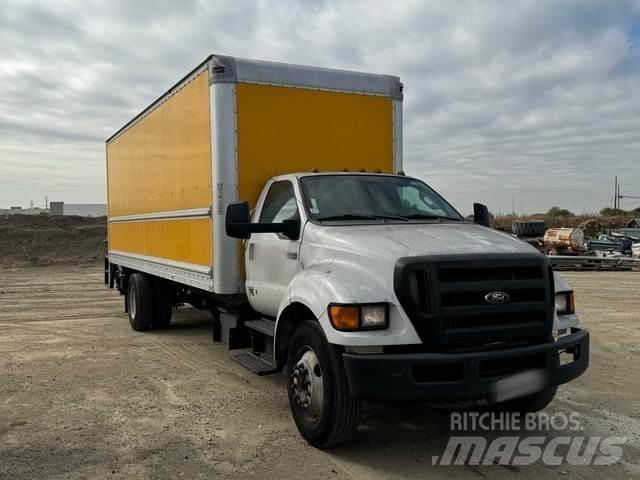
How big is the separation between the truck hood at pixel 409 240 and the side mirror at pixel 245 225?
0.20 metres

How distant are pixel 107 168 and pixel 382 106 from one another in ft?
24.5

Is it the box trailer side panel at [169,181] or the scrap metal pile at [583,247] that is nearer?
the box trailer side panel at [169,181]

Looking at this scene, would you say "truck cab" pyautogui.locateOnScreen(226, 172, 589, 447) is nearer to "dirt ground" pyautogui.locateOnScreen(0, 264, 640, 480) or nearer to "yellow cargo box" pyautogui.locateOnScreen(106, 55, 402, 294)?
"dirt ground" pyautogui.locateOnScreen(0, 264, 640, 480)

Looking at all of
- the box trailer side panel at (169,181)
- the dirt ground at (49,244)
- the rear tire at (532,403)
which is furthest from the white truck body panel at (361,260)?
the dirt ground at (49,244)

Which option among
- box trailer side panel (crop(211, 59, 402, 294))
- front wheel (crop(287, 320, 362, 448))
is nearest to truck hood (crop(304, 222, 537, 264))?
front wheel (crop(287, 320, 362, 448))

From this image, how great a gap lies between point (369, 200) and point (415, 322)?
180 centimetres

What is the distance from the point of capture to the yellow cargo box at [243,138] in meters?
6.29

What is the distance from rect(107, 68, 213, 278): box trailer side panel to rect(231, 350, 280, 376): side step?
1192 mm

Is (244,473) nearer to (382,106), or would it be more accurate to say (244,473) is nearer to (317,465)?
(317,465)

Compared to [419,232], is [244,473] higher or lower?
lower

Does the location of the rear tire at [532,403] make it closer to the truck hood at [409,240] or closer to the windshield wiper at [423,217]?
the truck hood at [409,240]

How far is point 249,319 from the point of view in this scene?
646cm

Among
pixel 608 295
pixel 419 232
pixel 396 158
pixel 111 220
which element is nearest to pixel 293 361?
pixel 419 232

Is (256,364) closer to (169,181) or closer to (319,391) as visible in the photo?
(319,391)
